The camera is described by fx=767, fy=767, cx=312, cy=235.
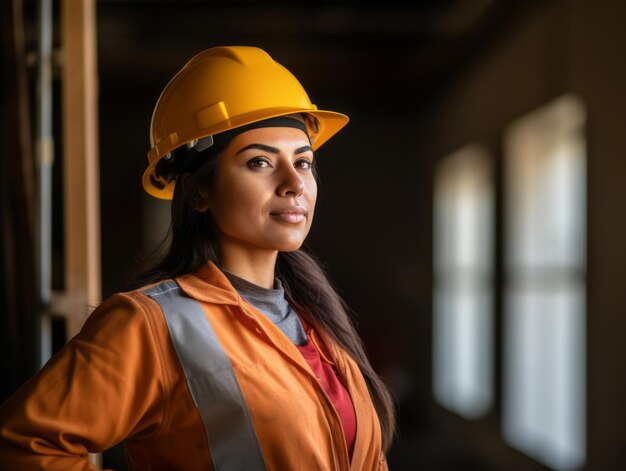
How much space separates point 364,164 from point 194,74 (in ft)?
29.6

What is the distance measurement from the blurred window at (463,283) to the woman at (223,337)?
636 centimetres

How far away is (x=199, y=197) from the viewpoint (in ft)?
4.83

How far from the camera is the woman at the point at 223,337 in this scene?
1.22m

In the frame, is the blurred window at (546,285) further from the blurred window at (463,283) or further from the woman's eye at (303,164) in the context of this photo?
the woman's eye at (303,164)

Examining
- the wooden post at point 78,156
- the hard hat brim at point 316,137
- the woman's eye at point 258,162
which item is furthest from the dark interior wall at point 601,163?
the woman's eye at point 258,162

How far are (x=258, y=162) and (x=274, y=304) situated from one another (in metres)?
0.28

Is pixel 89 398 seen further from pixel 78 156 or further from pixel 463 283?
pixel 463 283

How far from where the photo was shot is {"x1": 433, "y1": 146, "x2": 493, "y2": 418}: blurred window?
26.0ft

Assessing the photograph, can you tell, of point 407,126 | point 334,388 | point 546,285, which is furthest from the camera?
point 407,126

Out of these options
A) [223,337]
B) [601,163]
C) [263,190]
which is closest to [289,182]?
[263,190]

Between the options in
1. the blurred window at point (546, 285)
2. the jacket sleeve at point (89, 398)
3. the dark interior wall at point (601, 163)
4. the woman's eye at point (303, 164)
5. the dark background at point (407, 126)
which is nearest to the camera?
the jacket sleeve at point (89, 398)

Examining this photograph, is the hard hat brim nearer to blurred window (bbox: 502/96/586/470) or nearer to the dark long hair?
the dark long hair

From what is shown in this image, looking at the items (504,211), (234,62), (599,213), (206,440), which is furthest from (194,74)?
(504,211)

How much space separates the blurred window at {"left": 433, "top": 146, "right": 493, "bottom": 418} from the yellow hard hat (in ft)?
21.0
